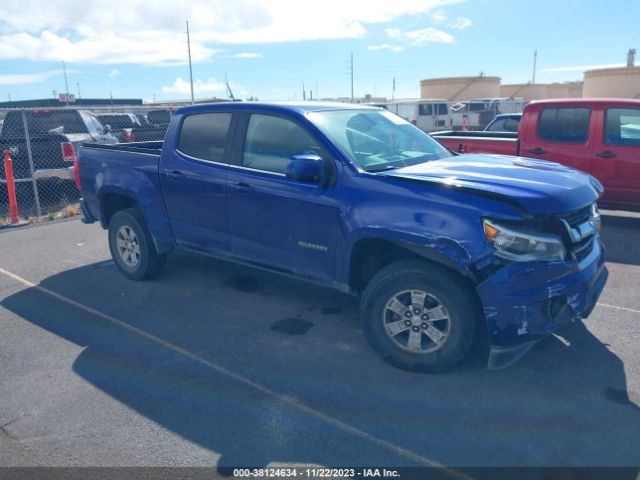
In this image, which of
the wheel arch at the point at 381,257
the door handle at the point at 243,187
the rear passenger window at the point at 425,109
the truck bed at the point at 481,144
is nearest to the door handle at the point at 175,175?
the door handle at the point at 243,187

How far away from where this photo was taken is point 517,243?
3.59 meters

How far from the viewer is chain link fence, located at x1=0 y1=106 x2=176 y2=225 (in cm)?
1045

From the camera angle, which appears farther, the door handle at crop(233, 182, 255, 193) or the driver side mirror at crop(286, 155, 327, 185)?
the door handle at crop(233, 182, 255, 193)

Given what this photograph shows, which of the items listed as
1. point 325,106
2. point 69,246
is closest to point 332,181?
point 325,106

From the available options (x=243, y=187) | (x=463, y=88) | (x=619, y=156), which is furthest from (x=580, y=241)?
(x=463, y=88)

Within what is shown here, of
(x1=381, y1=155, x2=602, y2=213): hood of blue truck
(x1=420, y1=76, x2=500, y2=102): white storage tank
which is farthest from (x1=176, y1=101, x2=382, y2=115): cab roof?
(x1=420, y1=76, x2=500, y2=102): white storage tank

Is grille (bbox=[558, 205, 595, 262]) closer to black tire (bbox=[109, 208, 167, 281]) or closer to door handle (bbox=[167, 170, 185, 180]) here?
door handle (bbox=[167, 170, 185, 180])

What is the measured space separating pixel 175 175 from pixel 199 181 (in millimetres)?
368

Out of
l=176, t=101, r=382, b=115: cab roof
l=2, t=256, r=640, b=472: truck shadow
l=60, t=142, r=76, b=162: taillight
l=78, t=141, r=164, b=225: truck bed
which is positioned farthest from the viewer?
l=60, t=142, r=76, b=162: taillight

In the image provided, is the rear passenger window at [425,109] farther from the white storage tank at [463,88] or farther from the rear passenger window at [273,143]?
the rear passenger window at [273,143]

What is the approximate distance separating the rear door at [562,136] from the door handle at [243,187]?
5.29m

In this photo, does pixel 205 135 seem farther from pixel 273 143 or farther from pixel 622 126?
pixel 622 126

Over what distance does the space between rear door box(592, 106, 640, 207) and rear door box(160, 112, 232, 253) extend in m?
5.66

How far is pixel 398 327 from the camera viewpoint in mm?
4074
